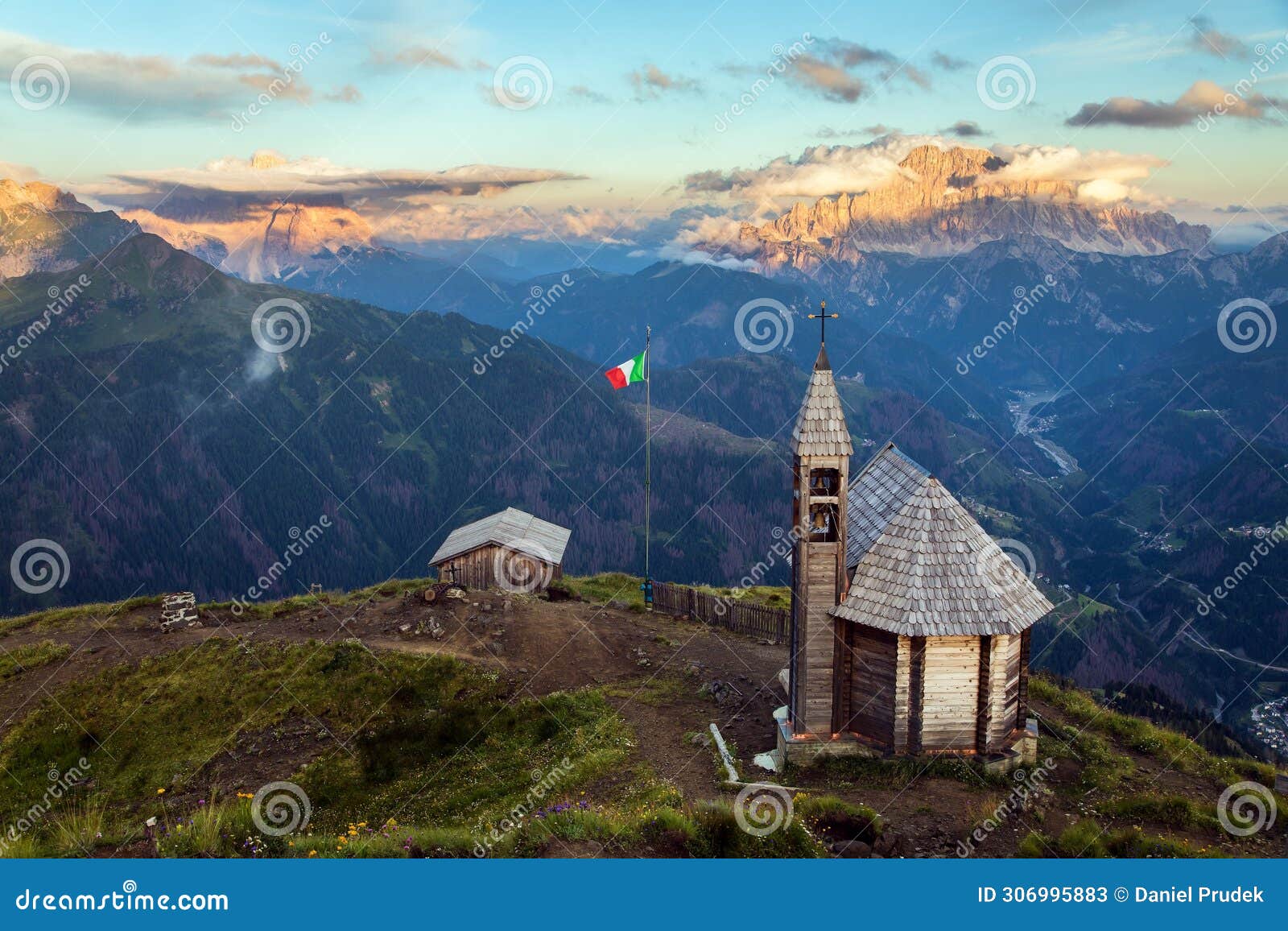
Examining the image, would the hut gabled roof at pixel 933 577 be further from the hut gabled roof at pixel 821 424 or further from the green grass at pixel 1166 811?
the green grass at pixel 1166 811

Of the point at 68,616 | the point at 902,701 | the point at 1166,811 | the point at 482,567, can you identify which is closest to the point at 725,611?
Answer: the point at 482,567

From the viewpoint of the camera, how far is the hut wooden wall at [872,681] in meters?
23.4

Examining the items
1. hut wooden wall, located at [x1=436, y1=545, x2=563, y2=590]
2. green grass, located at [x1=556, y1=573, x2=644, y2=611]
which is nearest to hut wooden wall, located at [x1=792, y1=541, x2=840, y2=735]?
green grass, located at [x1=556, y1=573, x2=644, y2=611]

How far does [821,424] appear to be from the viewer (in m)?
24.0

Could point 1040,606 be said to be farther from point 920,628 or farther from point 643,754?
point 643,754

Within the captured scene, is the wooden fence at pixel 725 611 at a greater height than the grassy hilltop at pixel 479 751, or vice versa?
the wooden fence at pixel 725 611

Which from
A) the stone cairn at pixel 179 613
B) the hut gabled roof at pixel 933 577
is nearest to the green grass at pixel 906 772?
the hut gabled roof at pixel 933 577

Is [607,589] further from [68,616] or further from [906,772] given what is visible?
[68,616]

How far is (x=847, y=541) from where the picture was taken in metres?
27.1

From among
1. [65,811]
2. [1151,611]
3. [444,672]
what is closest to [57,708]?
[65,811]

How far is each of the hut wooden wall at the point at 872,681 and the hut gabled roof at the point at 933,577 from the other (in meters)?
0.71

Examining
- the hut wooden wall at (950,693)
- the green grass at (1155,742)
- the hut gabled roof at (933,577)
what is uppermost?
the hut gabled roof at (933,577)

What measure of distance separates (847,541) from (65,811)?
27.2 m

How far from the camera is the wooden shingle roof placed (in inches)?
1800
